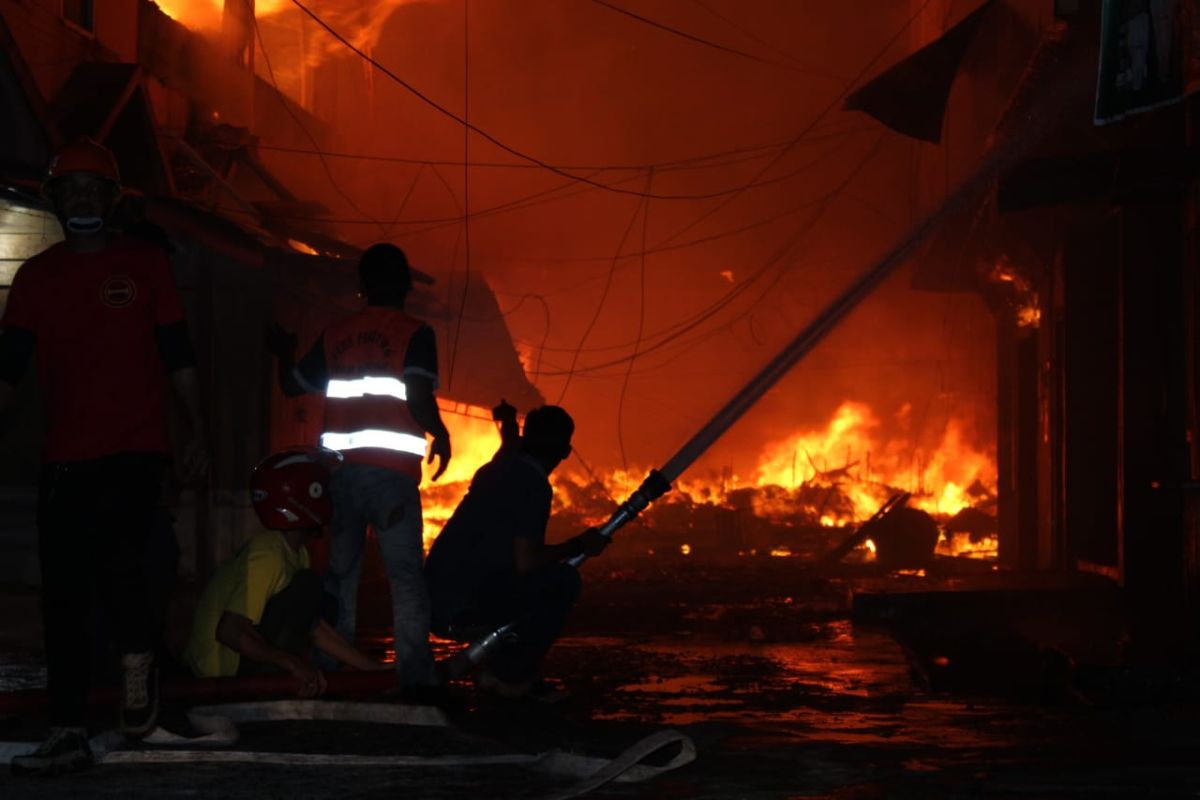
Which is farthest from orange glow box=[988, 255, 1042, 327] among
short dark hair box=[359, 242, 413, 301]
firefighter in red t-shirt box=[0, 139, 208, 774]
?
firefighter in red t-shirt box=[0, 139, 208, 774]

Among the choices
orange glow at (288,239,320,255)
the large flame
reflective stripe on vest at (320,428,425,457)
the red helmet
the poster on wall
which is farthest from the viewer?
the large flame

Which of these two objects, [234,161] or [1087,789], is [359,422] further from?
[234,161]

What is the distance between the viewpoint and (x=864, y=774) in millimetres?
5484

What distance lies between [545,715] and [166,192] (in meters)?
13.7

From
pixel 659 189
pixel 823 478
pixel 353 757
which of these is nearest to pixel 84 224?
pixel 353 757

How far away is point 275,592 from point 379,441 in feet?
3.01

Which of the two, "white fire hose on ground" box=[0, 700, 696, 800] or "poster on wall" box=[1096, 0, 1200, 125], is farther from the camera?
"poster on wall" box=[1096, 0, 1200, 125]

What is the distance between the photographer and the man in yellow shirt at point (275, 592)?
6.71 meters

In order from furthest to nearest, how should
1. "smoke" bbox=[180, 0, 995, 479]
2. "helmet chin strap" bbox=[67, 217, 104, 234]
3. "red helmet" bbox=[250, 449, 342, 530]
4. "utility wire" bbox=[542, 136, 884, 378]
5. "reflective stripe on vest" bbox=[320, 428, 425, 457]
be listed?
"utility wire" bbox=[542, 136, 884, 378] < "smoke" bbox=[180, 0, 995, 479] < "reflective stripe on vest" bbox=[320, 428, 425, 457] < "red helmet" bbox=[250, 449, 342, 530] < "helmet chin strap" bbox=[67, 217, 104, 234]

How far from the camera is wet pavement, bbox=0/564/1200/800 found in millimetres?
5156

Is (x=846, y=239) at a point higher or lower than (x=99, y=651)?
higher

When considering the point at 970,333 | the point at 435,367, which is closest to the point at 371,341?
the point at 435,367

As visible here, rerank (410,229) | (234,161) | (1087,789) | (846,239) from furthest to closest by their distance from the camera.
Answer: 1. (846,239)
2. (410,229)
3. (234,161)
4. (1087,789)

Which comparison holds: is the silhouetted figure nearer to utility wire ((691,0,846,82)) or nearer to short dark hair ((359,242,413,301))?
short dark hair ((359,242,413,301))
